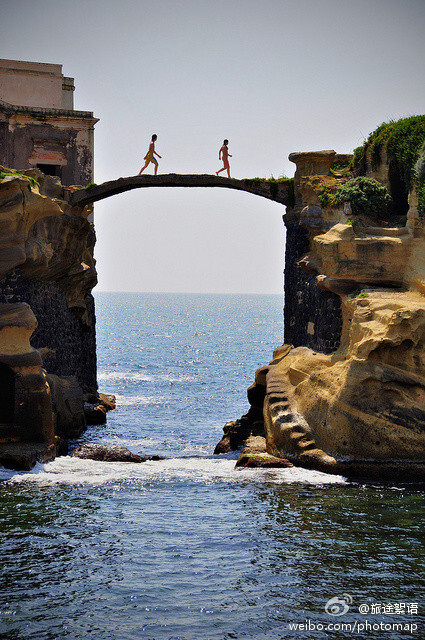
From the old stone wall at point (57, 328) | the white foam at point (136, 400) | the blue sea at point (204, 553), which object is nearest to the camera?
the blue sea at point (204, 553)

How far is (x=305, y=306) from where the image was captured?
1257 inches

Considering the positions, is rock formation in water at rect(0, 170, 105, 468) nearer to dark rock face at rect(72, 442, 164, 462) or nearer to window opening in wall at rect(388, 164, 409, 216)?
dark rock face at rect(72, 442, 164, 462)

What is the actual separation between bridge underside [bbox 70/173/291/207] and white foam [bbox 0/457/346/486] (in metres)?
12.7

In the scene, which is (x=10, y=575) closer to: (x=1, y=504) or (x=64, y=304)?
(x=1, y=504)

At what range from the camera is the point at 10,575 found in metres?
16.5

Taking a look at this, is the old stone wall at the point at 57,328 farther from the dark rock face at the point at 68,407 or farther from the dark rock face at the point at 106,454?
the dark rock face at the point at 106,454

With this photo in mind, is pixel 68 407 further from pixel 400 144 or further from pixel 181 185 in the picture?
pixel 400 144

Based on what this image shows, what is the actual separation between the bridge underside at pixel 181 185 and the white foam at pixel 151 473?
41.8ft

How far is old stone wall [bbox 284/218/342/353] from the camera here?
94.3 feet

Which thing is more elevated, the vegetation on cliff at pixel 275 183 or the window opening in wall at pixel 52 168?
the window opening in wall at pixel 52 168

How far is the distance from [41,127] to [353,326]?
845 inches

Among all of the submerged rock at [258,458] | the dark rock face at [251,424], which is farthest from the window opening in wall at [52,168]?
the submerged rock at [258,458]

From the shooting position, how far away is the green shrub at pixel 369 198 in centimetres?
2880

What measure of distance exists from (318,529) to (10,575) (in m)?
7.25
